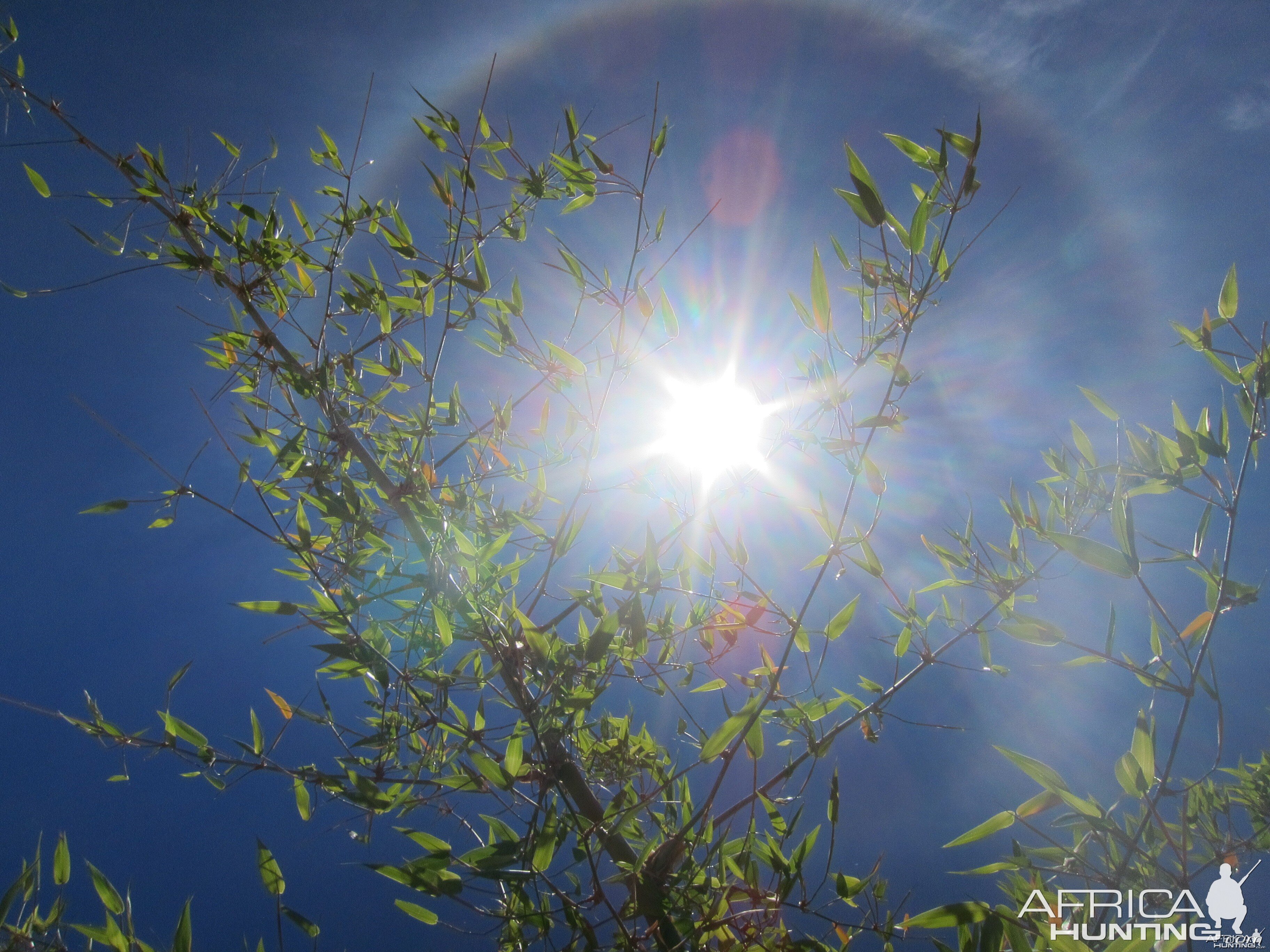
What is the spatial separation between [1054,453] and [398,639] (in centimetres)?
108

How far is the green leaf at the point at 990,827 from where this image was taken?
71 cm

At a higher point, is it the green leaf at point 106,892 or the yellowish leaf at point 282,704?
the yellowish leaf at point 282,704

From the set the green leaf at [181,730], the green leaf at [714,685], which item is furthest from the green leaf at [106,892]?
the green leaf at [714,685]

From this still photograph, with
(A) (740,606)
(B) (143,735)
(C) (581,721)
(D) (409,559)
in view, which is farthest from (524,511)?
(B) (143,735)

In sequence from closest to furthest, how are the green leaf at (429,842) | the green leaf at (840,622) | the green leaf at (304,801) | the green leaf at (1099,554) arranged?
1. the green leaf at (1099,554)
2. the green leaf at (429,842)
3. the green leaf at (840,622)
4. the green leaf at (304,801)

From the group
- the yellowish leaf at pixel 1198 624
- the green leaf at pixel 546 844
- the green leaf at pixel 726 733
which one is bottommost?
the green leaf at pixel 546 844

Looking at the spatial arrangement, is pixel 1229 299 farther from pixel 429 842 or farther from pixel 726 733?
pixel 429 842

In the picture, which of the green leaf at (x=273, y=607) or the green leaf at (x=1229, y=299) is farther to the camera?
the green leaf at (x=273, y=607)

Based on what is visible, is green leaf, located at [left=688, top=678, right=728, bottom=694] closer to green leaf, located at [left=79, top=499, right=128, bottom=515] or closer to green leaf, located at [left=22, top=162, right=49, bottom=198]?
green leaf, located at [left=79, top=499, right=128, bottom=515]

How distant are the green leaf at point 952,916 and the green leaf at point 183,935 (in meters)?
0.74

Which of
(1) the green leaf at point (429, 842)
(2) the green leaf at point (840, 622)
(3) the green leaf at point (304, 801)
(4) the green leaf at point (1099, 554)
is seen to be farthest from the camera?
(3) the green leaf at point (304, 801)

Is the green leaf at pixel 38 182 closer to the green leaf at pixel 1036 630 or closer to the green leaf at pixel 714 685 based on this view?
the green leaf at pixel 714 685

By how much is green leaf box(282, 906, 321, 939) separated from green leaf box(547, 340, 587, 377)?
2.44 feet

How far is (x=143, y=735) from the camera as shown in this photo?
90cm
